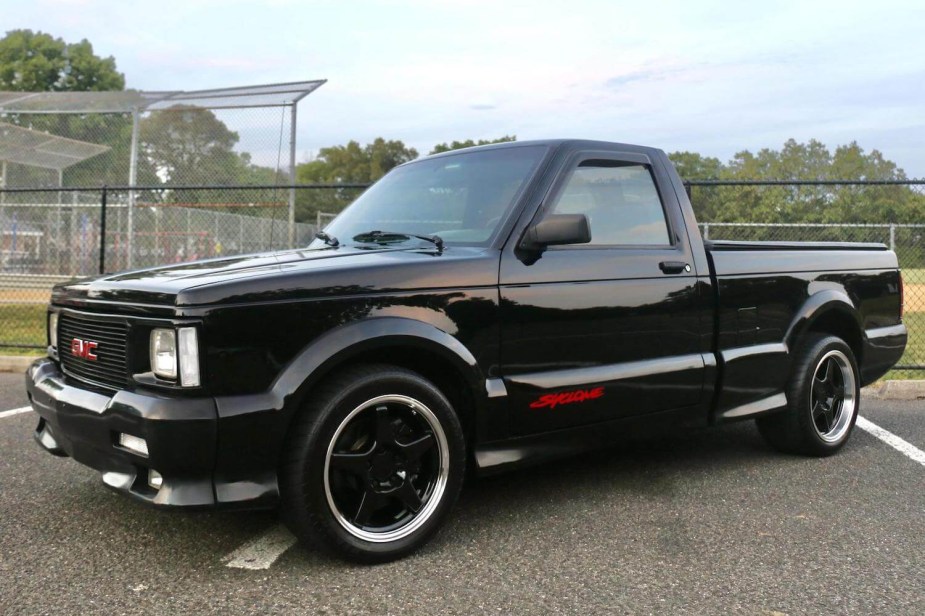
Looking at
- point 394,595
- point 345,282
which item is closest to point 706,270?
point 345,282

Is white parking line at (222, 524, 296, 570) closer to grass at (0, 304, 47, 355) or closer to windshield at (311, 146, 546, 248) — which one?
windshield at (311, 146, 546, 248)

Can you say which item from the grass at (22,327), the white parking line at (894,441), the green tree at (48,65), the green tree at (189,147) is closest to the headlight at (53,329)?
the white parking line at (894,441)

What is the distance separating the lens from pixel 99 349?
10.1 feet

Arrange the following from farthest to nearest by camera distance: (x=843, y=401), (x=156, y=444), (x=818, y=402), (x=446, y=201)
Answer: (x=843, y=401) < (x=818, y=402) < (x=446, y=201) < (x=156, y=444)

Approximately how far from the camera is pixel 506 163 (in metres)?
3.94

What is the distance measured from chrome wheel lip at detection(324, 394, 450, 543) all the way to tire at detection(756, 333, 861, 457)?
243 centimetres

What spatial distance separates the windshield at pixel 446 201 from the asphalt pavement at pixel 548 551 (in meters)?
1.32

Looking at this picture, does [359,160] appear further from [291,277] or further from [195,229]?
[291,277]

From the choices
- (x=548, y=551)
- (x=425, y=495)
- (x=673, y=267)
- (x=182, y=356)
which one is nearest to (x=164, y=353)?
(x=182, y=356)

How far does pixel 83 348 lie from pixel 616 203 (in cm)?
254

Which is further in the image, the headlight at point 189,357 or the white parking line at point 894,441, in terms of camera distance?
the white parking line at point 894,441

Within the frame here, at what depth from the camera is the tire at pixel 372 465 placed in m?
2.89

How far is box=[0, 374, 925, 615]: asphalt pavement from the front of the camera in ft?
8.98

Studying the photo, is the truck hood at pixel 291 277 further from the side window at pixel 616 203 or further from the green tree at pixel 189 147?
the green tree at pixel 189 147
